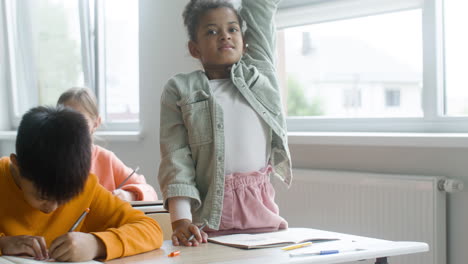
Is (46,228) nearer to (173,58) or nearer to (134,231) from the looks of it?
(134,231)

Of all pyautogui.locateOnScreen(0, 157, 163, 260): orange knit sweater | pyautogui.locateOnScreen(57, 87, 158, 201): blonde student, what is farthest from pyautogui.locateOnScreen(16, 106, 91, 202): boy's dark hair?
pyautogui.locateOnScreen(57, 87, 158, 201): blonde student

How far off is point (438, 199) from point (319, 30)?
1081 millimetres

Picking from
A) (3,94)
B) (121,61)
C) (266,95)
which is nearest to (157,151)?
(121,61)

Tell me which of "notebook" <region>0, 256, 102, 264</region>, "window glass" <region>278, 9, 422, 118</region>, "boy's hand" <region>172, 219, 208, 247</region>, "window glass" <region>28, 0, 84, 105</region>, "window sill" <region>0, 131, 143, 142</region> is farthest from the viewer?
"window glass" <region>28, 0, 84, 105</region>

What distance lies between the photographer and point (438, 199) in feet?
7.38

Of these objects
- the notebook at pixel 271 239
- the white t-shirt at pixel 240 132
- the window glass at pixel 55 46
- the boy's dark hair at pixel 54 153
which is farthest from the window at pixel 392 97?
the window glass at pixel 55 46

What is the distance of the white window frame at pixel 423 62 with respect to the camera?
251cm

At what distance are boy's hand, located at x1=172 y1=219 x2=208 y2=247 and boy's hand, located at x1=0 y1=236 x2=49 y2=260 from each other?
0.32 m

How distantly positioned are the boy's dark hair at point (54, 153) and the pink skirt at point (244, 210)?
1.40ft

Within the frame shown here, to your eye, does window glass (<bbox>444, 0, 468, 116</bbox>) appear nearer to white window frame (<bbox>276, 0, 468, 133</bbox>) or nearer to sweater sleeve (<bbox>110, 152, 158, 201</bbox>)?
white window frame (<bbox>276, 0, 468, 133</bbox>)

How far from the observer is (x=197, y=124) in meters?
1.57

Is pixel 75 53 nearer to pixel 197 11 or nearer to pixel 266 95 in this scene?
pixel 197 11

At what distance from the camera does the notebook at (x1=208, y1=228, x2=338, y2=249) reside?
134 cm

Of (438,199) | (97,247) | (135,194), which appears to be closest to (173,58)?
(135,194)
